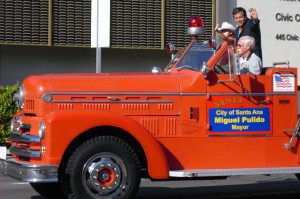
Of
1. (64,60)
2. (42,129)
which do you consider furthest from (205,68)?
(64,60)

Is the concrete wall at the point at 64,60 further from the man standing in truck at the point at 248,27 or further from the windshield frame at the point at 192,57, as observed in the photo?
the windshield frame at the point at 192,57

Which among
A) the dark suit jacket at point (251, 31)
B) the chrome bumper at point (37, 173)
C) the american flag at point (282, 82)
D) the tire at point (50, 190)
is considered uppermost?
the dark suit jacket at point (251, 31)

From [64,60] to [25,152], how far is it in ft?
44.3

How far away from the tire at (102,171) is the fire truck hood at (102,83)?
0.66 metres

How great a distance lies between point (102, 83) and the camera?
8570mm

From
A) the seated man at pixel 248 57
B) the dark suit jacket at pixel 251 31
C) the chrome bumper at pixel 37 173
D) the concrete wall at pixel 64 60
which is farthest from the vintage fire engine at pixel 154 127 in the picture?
the concrete wall at pixel 64 60

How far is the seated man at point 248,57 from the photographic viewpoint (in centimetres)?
936

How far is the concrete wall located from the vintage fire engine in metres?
12.1

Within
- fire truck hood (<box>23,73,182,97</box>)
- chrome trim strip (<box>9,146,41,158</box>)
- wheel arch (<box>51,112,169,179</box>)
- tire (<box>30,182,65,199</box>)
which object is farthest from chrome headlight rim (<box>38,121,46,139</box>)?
tire (<box>30,182,65,199</box>)

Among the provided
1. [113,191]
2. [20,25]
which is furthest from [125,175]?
[20,25]

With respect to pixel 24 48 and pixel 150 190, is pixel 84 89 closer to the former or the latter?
pixel 150 190

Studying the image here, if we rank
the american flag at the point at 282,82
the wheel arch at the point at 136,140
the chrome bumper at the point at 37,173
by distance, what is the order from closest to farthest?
the chrome bumper at the point at 37,173 < the wheel arch at the point at 136,140 < the american flag at the point at 282,82

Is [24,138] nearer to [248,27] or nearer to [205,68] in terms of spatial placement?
[205,68]

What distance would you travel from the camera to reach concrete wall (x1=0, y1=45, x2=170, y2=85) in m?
21.0
